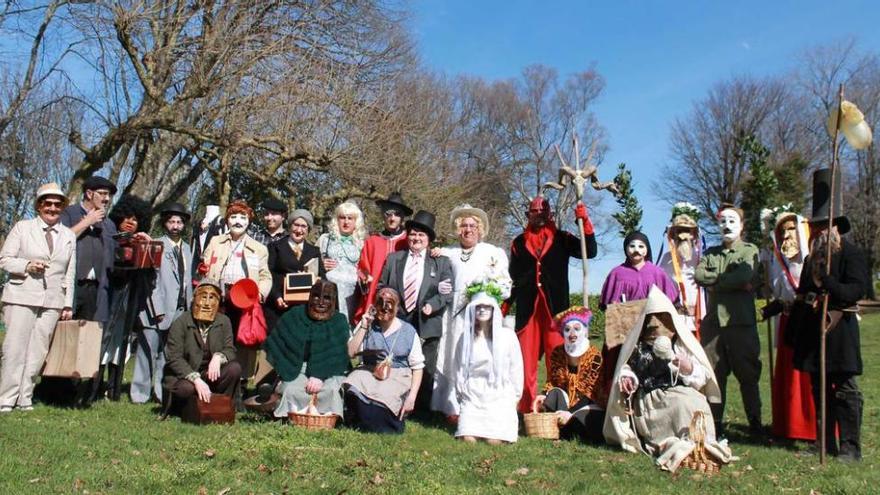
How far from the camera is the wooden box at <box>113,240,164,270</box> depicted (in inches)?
300

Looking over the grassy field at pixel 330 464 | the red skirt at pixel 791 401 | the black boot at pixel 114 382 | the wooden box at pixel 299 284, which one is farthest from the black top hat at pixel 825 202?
the black boot at pixel 114 382

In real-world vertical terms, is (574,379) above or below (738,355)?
below

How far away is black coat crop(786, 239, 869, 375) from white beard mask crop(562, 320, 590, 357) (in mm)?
1708

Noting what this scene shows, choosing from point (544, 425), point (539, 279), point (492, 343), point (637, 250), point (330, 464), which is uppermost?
point (637, 250)

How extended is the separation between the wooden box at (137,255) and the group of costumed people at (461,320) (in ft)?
0.35

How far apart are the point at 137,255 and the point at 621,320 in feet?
14.4

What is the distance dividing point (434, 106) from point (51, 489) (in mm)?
25665

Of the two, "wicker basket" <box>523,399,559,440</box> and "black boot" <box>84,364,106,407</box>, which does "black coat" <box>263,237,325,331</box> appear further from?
"wicker basket" <box>523,399,559,440</box>

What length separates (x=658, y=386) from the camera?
639cm

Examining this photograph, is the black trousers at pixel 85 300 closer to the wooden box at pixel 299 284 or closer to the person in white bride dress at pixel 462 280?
the wooden box at pixel 299 284

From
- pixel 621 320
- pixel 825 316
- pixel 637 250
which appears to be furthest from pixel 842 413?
pixel 637 250

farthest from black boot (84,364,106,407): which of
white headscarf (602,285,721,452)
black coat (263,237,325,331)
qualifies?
white headscarf (602,285,721,452)

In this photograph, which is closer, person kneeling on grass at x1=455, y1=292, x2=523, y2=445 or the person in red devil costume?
person kneeling on grass at x1=455, y1=292, x2=523, y2=445

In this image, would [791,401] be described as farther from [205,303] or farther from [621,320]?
[205,303]
